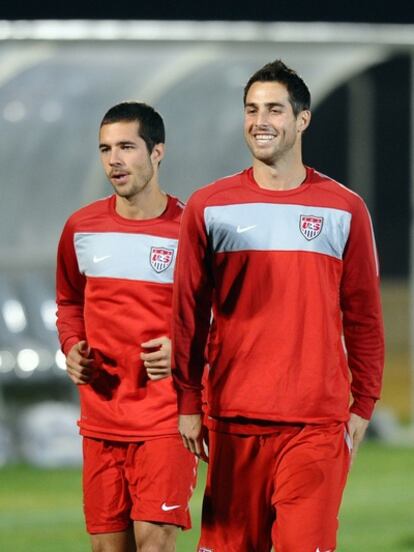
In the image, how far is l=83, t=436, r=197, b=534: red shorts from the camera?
5703 mm

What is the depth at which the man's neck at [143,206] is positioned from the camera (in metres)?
5.92

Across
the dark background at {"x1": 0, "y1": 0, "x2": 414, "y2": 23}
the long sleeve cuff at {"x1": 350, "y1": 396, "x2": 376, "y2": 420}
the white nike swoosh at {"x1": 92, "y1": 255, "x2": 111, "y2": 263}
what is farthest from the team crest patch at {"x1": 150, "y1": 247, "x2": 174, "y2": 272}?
the dark background at {"x1": 0, "y1": 0, "x2": 414, "y2": 23}

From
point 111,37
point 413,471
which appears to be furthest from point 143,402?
point 111,37

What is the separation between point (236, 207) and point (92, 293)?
3.42 ft

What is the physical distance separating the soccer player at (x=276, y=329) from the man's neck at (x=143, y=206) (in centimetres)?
91

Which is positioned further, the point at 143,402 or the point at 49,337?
the point at 49,337

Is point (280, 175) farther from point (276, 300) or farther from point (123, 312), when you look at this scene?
point (123, 312)

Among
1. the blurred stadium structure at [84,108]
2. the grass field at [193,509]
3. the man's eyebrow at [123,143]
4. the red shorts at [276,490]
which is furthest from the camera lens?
the blurred stadium structure at [84,108]

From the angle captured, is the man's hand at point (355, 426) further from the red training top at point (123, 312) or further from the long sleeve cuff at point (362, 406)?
the red training top at point (123, 312)

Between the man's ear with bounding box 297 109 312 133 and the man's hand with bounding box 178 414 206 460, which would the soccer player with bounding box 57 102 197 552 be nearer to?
the man's hand with bounding box 178 414 206 460

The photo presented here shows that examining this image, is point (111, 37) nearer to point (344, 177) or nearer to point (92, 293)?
point (92, 293)

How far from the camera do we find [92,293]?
5.85m

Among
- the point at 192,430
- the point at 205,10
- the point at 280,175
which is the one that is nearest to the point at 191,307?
the point at 192,430

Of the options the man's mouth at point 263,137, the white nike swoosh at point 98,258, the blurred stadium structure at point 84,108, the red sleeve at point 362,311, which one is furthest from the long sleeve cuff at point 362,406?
the blurred stadium structure at point 84,108
